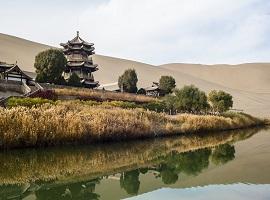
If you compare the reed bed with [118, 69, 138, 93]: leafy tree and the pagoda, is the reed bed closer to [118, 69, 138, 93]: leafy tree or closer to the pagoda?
the pagoda

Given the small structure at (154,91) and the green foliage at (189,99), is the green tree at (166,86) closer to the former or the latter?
the small structure at (154,91)

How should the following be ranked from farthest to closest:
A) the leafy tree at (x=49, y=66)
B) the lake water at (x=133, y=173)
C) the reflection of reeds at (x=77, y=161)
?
the leafy tree at (x=49, y=66) < the reflection of reeds at (x=77, y=161) < the lake water at (x=133, y=173)

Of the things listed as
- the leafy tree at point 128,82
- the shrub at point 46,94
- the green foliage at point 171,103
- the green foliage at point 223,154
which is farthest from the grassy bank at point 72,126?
the leafy tree at point 128,82

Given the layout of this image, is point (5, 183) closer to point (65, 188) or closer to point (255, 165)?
point (65, 188)

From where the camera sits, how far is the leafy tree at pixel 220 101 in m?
61.0

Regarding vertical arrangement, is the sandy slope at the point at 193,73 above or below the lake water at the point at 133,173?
above

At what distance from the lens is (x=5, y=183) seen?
12.6 meters

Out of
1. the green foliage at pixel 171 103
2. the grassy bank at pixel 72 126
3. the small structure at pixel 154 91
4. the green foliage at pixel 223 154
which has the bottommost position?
the green foliage at pixel 223 154

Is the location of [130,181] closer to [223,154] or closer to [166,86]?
[223,154]

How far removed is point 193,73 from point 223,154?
148866 millimetres

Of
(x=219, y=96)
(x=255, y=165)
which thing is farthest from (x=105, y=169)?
(x=219, y=96)

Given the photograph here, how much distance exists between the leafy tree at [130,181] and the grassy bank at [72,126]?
6.54 metres

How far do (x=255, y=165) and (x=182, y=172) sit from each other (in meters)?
3.76

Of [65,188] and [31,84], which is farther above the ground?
[31,84]
